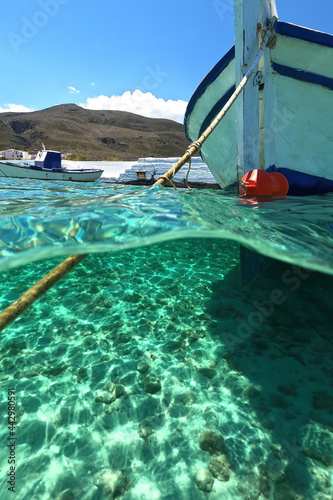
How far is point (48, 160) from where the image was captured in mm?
20609

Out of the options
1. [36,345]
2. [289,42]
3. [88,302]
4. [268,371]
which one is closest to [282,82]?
[289,42]

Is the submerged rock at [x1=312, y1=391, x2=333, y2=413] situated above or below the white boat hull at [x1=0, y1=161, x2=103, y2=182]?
below

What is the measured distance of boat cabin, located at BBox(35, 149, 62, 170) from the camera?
802 inches

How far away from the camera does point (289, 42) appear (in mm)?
4086

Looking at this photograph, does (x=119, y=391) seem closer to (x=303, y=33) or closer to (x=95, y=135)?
(x=303, y=33)

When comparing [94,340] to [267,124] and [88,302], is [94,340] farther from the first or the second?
[267,124]

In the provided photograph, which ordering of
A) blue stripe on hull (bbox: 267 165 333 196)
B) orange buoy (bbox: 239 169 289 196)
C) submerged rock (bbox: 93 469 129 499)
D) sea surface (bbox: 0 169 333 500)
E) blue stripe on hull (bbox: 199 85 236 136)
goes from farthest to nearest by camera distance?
1. blue stripe on hull (bbox: 199 85 236 136)
2. blue stripe on hull (bbox: 267 165 333 196)
3. orange buoy (bbox: 239 169 289 196)
4. sea surface (bbox: 0 169 333 500)
5. submerged rock (bbox: 93 469 129 499)

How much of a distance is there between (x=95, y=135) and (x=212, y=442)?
84.7m

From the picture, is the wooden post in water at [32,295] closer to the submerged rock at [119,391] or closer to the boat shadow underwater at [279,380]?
the submerged rock at [119,391]

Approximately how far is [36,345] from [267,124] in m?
5.00

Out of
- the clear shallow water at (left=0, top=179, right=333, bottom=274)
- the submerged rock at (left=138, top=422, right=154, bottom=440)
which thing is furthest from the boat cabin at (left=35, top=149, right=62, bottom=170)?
the submerged rock at (left=138, top=422, right=154, bottom=440)

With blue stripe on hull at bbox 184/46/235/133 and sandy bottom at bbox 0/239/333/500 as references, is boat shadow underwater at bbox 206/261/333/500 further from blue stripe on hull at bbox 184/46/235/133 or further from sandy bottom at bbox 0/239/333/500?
blue stripe on hull at bbox 184/46/235/133

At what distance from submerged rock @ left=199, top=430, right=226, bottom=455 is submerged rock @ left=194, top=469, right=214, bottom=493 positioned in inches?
6.3

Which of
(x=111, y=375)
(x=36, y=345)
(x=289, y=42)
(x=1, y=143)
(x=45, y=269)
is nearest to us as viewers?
(x=111, y=375)
